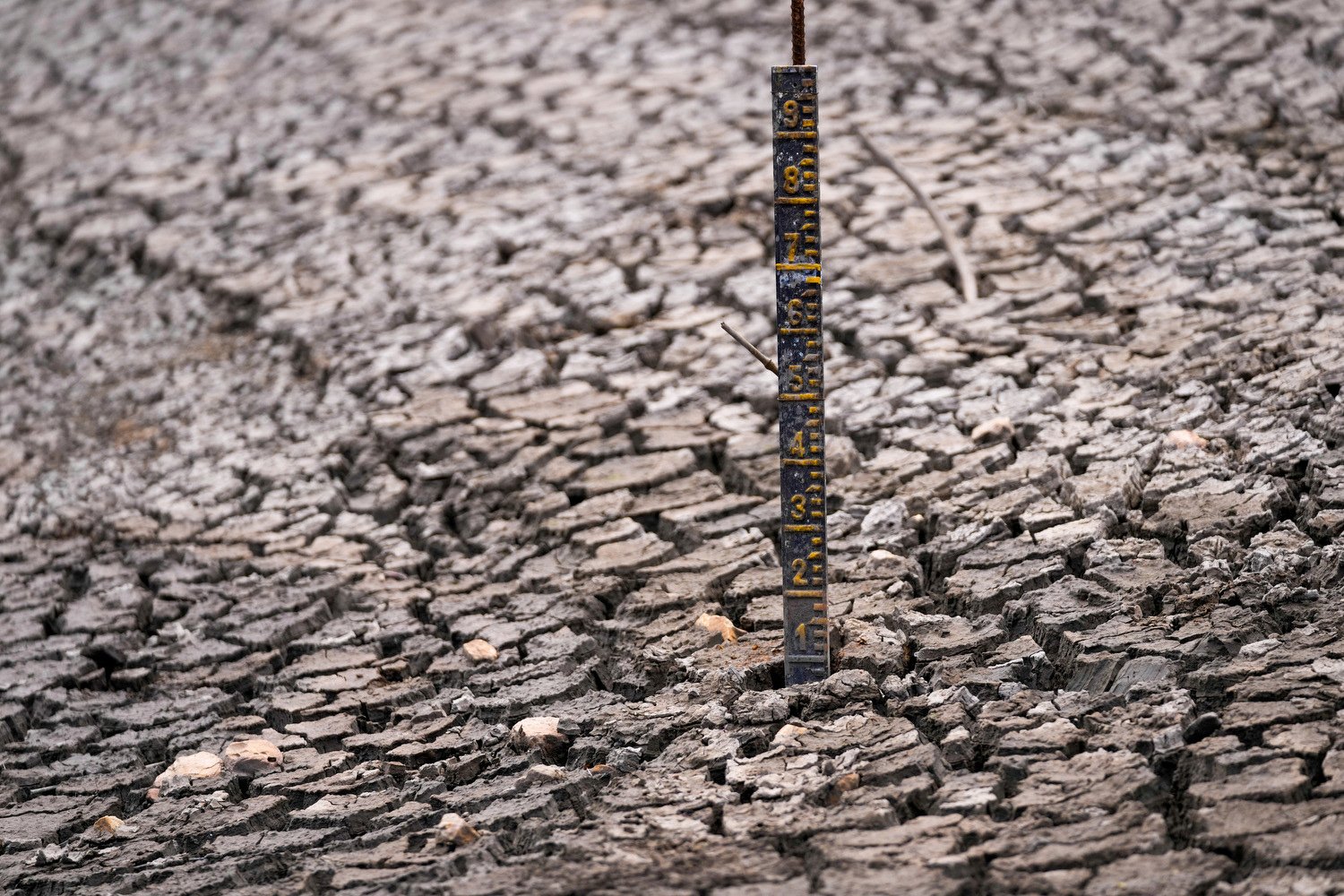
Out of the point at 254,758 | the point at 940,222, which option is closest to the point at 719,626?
the point at 254,758

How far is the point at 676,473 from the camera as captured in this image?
391 centimetres

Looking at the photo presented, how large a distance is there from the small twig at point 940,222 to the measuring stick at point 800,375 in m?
1.77

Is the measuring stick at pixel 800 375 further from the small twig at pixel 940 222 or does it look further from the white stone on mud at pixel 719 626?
the small twig at pixel 940 222

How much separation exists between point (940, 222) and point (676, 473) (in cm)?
156

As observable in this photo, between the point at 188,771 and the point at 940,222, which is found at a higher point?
the point at 940,222

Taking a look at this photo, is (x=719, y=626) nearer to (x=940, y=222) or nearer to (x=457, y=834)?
(x=457, y=834)

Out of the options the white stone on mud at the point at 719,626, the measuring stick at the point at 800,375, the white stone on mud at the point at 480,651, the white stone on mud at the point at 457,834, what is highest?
the measuring stick at the point at 800,375

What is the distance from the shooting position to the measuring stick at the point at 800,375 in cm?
283

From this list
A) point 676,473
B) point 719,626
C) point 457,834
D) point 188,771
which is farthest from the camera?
point 676,473

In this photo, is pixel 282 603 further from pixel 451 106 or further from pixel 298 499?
pixel 451 106

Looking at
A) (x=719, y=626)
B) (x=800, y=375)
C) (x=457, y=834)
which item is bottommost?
(x=457, y=834)

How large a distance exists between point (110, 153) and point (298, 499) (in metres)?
3.45

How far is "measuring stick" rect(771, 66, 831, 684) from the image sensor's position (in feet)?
9.29

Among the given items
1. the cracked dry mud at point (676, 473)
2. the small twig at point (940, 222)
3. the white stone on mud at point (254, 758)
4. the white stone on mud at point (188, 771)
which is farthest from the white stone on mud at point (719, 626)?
the small twig at point (940, 222)
